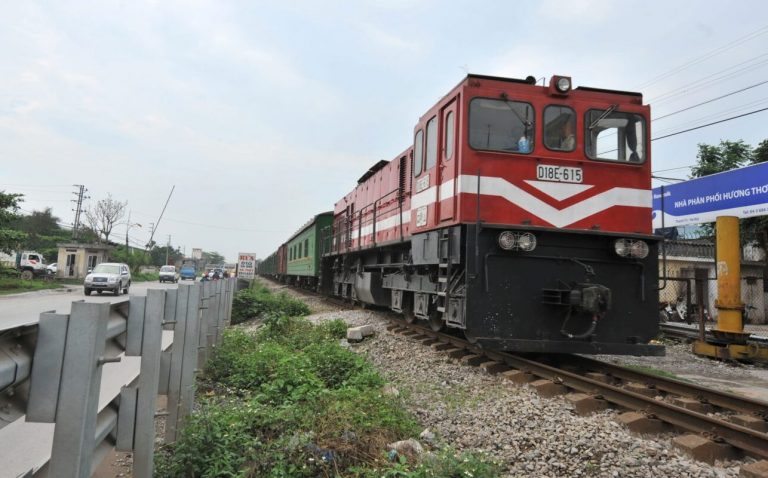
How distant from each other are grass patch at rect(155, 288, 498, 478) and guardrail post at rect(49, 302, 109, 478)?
1298 millimetres

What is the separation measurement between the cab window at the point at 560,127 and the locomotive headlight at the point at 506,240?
153cm

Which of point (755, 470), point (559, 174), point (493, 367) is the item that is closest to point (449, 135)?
point (559, 174)

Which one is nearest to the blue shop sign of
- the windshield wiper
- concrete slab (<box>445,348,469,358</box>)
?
the windshield wiper

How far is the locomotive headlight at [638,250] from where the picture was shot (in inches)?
249

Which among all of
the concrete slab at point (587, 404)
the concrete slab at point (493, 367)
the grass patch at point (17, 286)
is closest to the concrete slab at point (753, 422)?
the concrete slab at point (587, 404)

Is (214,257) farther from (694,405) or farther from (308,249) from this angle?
(694,405)

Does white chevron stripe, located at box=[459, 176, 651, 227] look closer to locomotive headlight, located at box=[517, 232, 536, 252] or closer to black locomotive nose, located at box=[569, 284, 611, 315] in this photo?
locomotive headlight, located at box=[517, 232, 536, 252]

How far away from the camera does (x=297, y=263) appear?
25781 millimetres

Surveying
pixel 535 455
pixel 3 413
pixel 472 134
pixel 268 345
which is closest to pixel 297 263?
pixel 268 345

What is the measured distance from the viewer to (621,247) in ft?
20.8

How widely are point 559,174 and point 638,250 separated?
135 centimetres

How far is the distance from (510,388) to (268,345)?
3.56 m

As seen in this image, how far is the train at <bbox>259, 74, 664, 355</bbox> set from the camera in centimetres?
617

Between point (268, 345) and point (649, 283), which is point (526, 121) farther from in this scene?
point (268, 345)
